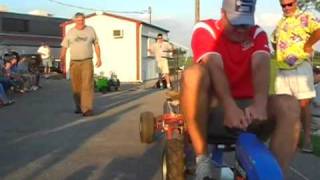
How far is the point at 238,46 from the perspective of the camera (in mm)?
5098

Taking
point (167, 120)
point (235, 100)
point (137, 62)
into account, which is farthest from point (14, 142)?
point (137, 62)

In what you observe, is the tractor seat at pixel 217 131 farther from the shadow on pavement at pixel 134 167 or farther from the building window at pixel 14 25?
the building window at pixel 14 25

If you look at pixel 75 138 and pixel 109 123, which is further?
pixel 109 123

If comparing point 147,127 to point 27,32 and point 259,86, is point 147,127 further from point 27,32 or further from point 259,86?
point 27,32

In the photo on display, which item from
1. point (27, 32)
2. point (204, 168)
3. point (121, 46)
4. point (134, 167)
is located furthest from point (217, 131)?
point (27, 32)

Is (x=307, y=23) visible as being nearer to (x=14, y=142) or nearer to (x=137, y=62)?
(x=14, y=142)

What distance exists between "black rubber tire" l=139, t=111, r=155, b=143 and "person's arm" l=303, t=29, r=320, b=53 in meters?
2.55

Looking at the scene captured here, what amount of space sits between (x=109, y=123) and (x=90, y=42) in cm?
244

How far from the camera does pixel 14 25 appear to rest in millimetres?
54094

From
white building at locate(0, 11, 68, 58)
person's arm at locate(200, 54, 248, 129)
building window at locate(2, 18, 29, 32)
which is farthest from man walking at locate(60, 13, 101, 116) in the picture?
building window at locate(2, 18, 29, 32)

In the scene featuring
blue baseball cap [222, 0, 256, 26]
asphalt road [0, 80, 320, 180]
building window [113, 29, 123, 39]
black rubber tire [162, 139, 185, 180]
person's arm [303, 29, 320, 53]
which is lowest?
asphalt road [0, 80, 320, 180]

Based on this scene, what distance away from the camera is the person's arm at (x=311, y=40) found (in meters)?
7.93

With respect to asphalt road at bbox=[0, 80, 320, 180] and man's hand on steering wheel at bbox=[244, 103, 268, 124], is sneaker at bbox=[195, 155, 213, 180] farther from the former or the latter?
asphalt road at bbox=[0, 80, 320, 180]

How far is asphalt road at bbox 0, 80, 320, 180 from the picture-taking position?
7.50 meters
